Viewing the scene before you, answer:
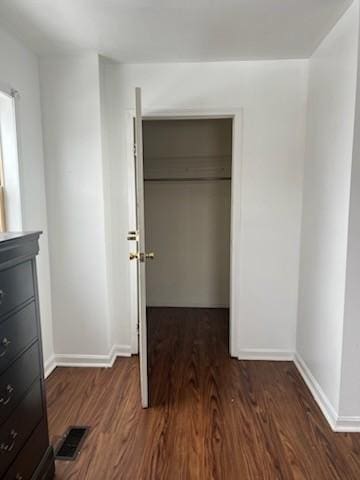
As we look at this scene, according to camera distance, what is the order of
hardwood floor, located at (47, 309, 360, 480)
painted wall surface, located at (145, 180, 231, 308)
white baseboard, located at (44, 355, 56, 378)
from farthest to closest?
painted wall surface, located at (145, 180, 231, 308) < white baseboard, located at (44, 355, 56, 378) < hardwood floor, located at (47, 309, 360, 480)

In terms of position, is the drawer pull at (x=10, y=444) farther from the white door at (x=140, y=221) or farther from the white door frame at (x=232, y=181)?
the white door frame at (x=232, y=181)

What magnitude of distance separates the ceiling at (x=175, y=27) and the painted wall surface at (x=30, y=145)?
0.13 m

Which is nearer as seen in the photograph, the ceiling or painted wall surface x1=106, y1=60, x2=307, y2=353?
the ceiling

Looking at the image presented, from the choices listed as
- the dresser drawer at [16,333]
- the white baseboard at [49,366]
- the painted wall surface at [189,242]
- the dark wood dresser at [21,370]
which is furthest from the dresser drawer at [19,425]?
the painted wall surface at [189,242]

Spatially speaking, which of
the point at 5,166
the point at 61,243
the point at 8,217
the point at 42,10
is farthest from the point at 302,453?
the point at 42,10

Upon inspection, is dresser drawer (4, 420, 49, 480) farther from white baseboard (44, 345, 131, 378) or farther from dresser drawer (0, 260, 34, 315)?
white baseboard (44, 345, 131, 378)

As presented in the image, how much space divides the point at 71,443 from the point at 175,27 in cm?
258

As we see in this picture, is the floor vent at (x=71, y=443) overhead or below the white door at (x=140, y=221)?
below

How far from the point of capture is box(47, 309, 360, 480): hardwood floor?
1.61 m

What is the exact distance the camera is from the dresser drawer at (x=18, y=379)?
3.97ft

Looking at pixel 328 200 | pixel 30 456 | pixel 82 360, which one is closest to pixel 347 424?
pixel 328 200

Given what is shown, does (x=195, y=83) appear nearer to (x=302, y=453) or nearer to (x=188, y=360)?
(x=188, y=360)

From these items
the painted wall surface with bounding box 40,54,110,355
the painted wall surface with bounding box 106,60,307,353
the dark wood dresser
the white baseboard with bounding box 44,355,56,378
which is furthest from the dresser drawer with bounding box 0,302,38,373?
the painted wall surface with bounding box 106,60,307,353

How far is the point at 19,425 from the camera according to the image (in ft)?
4.30
